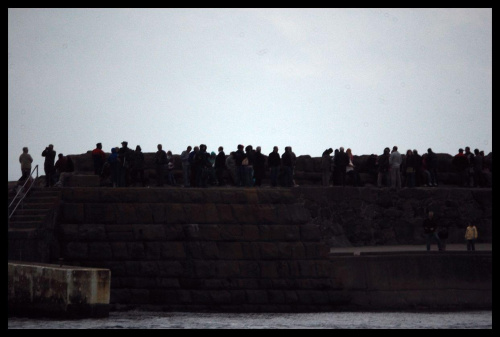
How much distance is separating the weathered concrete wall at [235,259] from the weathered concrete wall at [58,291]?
112 inches

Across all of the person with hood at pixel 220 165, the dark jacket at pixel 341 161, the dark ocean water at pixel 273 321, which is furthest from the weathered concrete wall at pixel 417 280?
the person with hood at pixel 220 165

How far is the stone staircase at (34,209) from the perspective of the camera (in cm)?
3130

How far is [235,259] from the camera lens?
3178 centimetres

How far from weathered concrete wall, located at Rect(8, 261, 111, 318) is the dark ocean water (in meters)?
0.35

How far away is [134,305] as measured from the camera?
30859 millimetres

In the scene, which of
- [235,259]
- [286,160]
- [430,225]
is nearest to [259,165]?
[286,160]

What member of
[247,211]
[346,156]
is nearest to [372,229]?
[346,156]

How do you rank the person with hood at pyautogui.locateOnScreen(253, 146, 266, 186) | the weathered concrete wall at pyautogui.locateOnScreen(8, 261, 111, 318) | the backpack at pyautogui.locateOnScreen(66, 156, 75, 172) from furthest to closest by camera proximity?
the backpack at pyautogui.locateOnScreen(66, 156, 75, 172)
the person with hood at pyautogui.locateOnScreen(253, 146, 266, 186)
the weathered concrete wall at pyautogui.locateOnScreen(8, 261, 111, 318)

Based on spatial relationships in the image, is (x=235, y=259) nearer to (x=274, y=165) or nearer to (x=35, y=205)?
(x=274, y=165)

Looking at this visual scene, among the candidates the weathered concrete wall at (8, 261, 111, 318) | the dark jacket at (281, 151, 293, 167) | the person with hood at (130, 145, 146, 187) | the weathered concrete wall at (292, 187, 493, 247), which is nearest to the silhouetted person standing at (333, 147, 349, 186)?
the weathered concrete wall at (292, 187, 493, 247)

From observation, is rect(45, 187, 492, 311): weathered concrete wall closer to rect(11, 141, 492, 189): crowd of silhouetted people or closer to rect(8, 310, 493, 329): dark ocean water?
rect(8, 310, 493, 329): dark ocean water

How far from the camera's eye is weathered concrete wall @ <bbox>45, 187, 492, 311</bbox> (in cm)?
3123

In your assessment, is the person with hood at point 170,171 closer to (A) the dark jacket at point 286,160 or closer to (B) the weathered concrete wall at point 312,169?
(B) the weathered concrete wall at point 312,169
